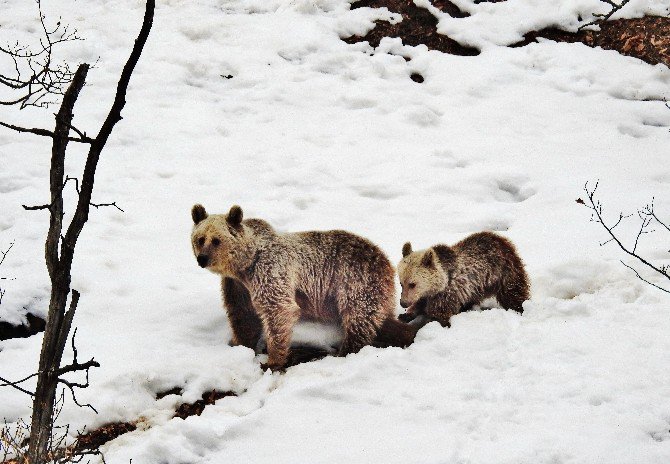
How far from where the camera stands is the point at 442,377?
549cm

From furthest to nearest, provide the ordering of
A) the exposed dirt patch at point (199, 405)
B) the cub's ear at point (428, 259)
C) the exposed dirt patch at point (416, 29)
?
the exposed dirt patch at point (416, 29)
the cub's ear at point (428, 259)
the exposed dirt patch at point (199, 405)

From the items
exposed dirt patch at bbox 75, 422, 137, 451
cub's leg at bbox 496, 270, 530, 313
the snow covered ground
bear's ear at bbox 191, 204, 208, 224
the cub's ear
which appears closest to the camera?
exposed dirt patch at bbox 75, 422, 137, 451

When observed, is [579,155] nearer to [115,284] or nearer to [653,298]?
[653,298]

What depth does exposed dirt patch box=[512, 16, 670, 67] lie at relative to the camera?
12.1 m

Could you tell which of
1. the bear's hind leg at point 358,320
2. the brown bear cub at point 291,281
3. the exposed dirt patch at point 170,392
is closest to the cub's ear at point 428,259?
the brown bear cub at point 291,281

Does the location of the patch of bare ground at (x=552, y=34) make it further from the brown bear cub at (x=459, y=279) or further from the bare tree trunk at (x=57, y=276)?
the bare tree trunk at (x=57, y=276)

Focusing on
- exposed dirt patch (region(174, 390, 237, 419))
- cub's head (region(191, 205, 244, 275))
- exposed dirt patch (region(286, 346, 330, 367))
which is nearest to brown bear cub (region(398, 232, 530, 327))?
exposed dirt patch (region(286, 346, 330, 367))

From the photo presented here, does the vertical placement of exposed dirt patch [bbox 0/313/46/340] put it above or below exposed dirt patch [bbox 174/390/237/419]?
above

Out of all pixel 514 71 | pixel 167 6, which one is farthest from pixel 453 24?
pixel 167 6

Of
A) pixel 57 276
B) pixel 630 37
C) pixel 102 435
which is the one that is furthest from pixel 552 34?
pixel 57 276

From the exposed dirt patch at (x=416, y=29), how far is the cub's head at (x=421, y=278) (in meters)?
7.04

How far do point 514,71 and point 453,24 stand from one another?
179 centimetres

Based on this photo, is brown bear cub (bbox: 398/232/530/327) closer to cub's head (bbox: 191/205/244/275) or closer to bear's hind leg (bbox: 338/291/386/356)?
bear's hind leg (bbox: 338/291/386/356)

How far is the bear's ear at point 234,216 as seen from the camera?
6219mm
